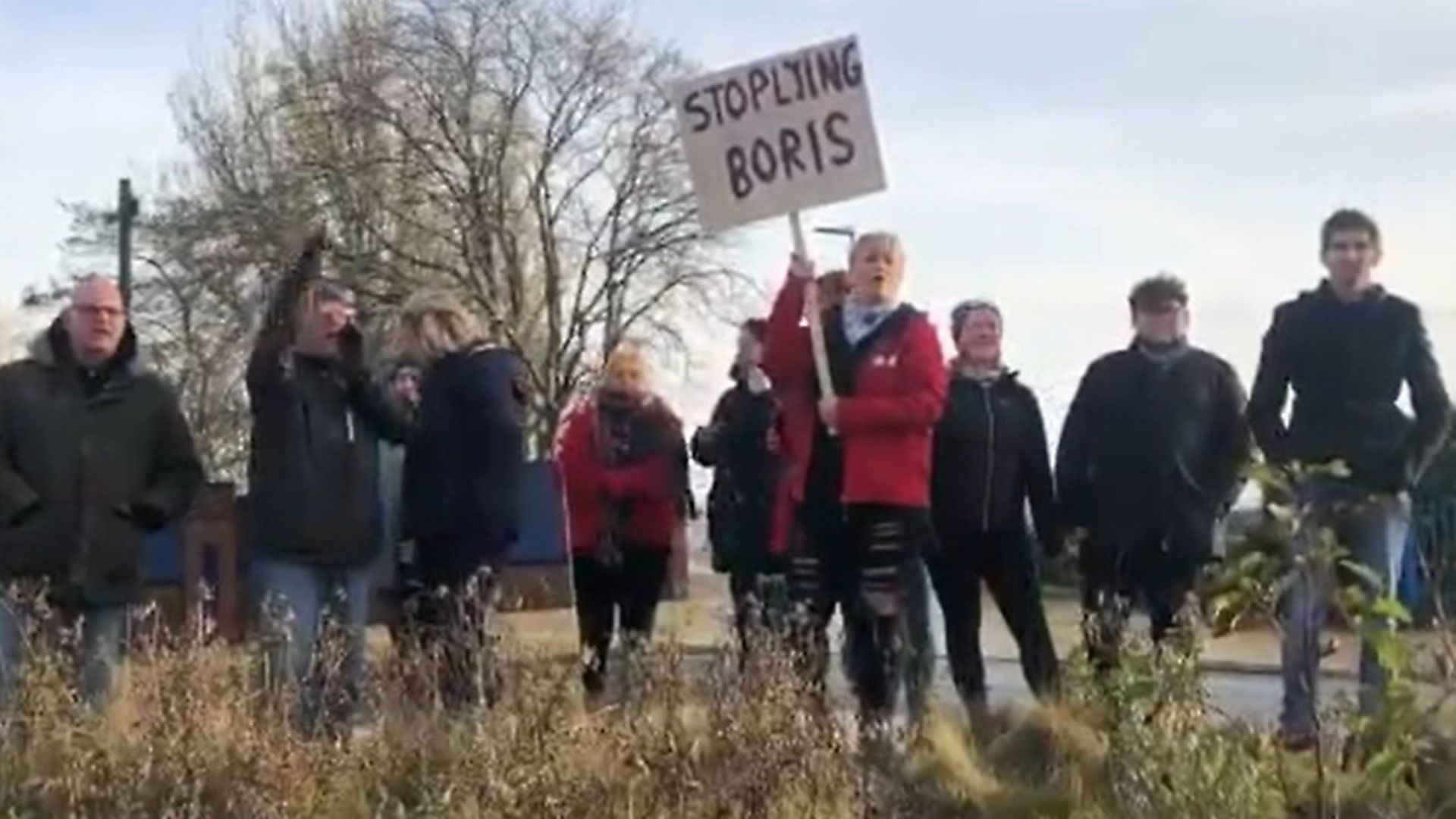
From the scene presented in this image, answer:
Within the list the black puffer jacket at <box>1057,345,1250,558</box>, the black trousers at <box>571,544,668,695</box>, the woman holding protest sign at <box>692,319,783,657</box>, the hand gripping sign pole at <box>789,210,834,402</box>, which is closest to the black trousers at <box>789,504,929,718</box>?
the hand gripping sign pole at <box>789,210,834,402</box>

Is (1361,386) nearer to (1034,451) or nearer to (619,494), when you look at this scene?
(1034,451)

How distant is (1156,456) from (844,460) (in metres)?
1.16

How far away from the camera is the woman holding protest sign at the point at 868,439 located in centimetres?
805

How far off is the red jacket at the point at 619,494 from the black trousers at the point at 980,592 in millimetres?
1272

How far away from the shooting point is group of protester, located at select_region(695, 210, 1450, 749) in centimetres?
811

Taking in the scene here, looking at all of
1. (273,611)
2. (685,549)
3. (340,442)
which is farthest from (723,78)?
(685,549)

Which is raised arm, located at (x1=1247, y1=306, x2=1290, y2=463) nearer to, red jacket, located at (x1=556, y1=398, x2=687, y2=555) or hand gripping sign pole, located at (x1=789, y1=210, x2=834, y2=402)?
hand gripping sign pole, located at (x1=789, y1=210, x2=834, y2=402)

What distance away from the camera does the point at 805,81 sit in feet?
26.5

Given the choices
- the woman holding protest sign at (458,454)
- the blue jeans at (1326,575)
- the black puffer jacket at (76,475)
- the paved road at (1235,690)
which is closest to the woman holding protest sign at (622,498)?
the woman holding protest sign at (458,454)

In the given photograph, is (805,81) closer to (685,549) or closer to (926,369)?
(926,369)

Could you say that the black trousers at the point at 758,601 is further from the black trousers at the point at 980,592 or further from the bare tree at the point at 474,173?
the bare tree at the point at 474,173

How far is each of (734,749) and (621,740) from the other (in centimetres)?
29

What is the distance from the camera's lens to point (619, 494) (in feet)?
31.7

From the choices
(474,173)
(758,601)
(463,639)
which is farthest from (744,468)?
(474,173)
